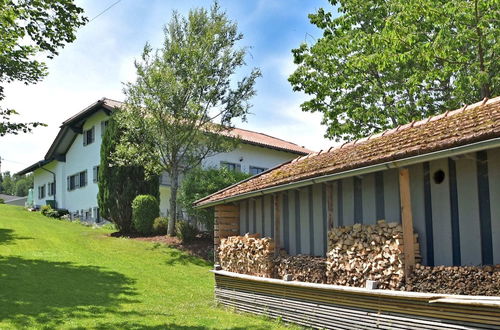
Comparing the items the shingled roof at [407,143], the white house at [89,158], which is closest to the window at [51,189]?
the white house at [89,158]

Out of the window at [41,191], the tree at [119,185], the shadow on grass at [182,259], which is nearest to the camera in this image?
the shadow on grass at [182,259]

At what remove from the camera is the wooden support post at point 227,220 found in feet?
37.8

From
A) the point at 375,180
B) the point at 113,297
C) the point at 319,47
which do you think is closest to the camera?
the point at 375,180

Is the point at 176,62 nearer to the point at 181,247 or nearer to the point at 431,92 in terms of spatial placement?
the point at 181,247

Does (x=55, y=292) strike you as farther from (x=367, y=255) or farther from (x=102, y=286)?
(x=367, y=255)

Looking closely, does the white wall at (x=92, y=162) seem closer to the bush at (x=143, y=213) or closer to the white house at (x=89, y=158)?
the white house at (x=89, y=158)

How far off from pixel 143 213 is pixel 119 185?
245 centimetres

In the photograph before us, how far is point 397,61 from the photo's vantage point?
1491 centimetres

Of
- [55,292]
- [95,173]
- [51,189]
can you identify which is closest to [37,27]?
[55,292]

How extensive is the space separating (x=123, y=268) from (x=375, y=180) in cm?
1031

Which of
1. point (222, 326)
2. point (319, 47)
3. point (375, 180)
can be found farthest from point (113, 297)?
point (319, 47)

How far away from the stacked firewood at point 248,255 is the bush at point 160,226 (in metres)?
11.6

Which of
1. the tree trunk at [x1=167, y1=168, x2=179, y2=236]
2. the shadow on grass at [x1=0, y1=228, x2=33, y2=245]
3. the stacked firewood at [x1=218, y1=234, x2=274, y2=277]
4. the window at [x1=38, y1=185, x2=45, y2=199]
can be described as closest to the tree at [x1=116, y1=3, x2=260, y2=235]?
the tree trunk at [x1=167, y1=168, x2=179, y2=236]

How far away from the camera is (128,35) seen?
10.8 meters
